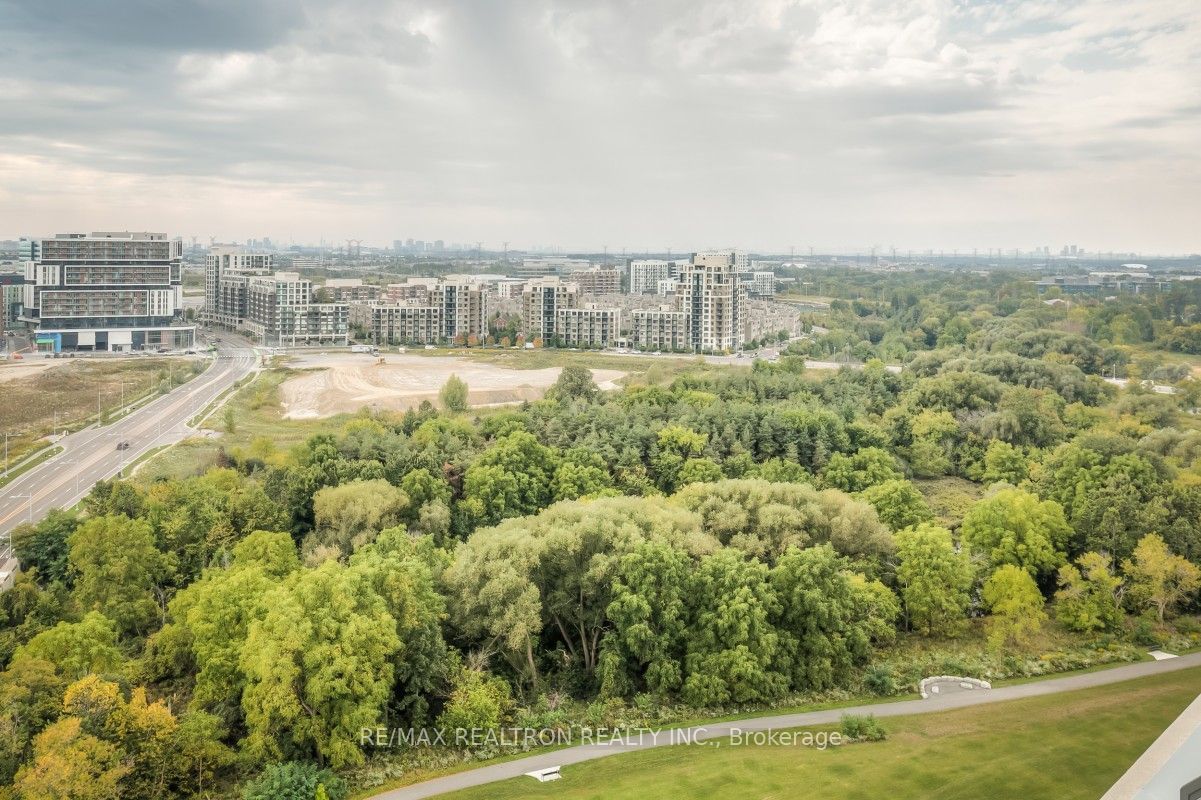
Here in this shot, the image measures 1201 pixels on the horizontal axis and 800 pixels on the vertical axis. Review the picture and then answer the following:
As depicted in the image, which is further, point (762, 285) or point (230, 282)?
point (762, 285)

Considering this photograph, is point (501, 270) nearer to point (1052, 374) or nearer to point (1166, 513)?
point (1052, 374)

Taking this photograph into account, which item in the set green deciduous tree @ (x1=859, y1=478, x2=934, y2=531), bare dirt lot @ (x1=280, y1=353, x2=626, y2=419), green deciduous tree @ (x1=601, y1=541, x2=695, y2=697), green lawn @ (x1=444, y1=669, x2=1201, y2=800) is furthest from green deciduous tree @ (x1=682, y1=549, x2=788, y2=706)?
bare dirt lot @ (x1=280, y1=353, x2=626, y2=419)

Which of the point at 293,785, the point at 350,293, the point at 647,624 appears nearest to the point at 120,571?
the point at 293,785

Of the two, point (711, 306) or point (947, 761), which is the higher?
point (711, 306)

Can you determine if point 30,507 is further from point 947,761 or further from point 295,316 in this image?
point 295,316

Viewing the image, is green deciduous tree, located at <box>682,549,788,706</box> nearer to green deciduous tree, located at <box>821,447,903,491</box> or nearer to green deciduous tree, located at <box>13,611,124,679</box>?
green deciduous tree, located at <box>13,611,124,679</box>

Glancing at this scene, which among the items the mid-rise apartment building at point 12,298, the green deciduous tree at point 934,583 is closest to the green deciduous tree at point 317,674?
the green deciduous tree at point 934,583

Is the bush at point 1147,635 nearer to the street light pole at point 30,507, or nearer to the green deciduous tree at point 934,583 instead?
the green deciduous tree at point 934,583
